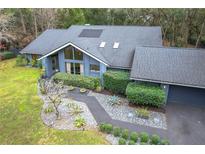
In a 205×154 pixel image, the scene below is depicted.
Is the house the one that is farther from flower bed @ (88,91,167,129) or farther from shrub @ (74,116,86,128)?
shrub @ (74,116,86,128)

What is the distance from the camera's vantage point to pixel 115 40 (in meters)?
20.5

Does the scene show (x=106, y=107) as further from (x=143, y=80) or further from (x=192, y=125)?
(x=192, y=125)

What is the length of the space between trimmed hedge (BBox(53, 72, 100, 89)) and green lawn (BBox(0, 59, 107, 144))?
2.91 m

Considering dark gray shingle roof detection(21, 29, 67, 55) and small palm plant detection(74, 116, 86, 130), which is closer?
small palm plant detection(74, 116, 86, 130)

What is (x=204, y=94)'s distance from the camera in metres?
14.8

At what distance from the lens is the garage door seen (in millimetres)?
14921

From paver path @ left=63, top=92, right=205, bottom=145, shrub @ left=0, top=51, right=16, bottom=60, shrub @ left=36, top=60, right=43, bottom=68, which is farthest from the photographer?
shrub @ left=0, top=51, right=16, bottom=60

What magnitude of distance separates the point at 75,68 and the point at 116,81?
522 centimetres

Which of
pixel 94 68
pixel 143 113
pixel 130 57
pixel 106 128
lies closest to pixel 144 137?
pixel 106 128

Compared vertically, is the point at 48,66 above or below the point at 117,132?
above

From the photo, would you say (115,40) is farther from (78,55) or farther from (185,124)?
(185,124)

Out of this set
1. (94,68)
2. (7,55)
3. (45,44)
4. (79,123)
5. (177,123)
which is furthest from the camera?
(7,55)

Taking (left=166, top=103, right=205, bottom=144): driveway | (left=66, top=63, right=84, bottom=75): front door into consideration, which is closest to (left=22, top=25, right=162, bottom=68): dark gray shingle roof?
(left=66, top=63, right=84, bottom=75): front door
